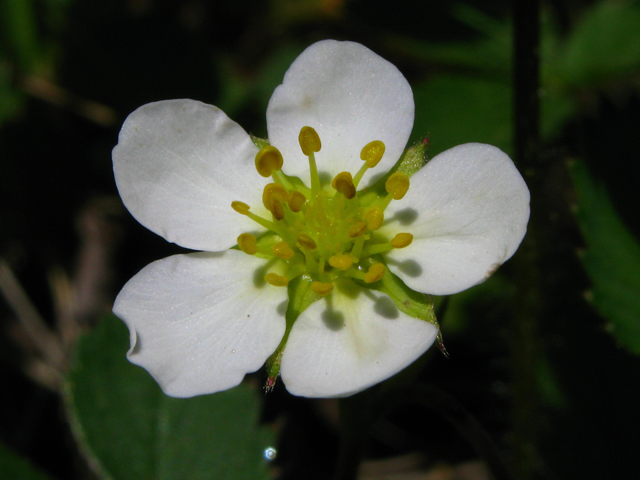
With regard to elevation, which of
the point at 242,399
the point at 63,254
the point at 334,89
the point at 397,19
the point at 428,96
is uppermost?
the point at 334,89

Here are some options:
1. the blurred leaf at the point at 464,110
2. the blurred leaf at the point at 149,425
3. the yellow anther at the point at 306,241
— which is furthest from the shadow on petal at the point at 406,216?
the blurred leaf at the point at 464,110

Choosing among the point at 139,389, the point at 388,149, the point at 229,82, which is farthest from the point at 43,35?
the point at 388,149

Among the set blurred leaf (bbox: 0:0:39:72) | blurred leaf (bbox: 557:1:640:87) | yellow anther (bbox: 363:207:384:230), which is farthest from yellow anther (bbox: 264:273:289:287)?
blurred leaf (bbox: 0:0:39:72)

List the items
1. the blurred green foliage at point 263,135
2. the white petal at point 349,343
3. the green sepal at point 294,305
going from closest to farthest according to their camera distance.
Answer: the white petal at point 349,343, the green sepal at point 294,305, the blurred green foliage at point 263,135

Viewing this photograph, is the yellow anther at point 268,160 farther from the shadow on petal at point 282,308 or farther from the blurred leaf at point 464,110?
the blurred leaf at point 464,110

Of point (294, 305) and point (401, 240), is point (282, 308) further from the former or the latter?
point (401, 240)

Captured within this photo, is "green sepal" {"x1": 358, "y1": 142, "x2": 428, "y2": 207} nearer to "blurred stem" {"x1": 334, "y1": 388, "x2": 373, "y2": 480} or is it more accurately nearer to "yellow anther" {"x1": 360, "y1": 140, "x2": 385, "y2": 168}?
"yellow anther" {"x1": 360, "y1": 140, "x2": 385, "y2": 168}

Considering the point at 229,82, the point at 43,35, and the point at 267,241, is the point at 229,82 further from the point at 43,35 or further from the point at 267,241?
the point at 267,241
